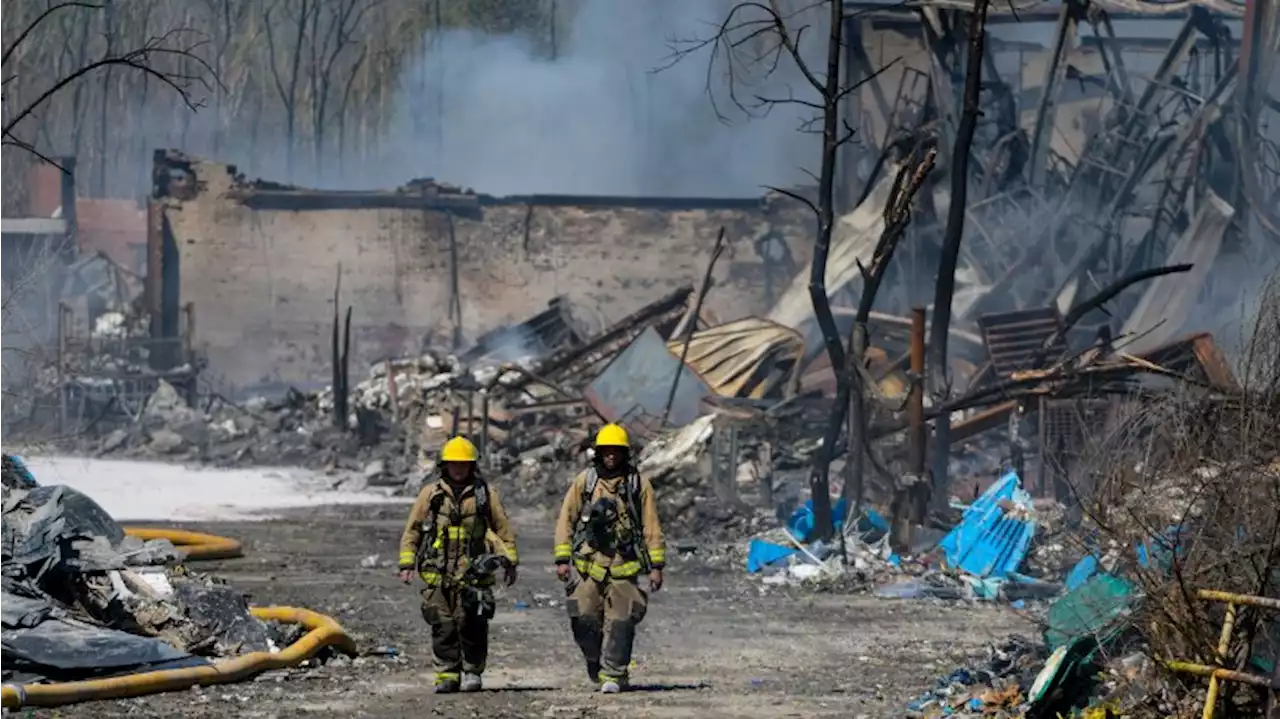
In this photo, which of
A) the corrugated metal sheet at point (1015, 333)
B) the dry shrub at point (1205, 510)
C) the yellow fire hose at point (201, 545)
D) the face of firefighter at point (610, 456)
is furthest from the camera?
the corrugated metal sheet at point (1015, 333)

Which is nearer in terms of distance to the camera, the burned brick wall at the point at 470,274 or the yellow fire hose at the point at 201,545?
the yellow fire hose at the point at 201,545

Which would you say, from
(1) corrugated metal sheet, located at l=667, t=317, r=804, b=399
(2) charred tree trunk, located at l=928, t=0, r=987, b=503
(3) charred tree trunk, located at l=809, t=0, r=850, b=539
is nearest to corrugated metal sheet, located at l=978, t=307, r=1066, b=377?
(1) corrugated metal sheet, located at l=667, t=317, r=804, b=399

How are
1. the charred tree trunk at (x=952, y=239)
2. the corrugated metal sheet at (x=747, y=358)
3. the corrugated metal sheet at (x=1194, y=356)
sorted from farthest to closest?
1. the corrugated metal sheet at (x=747, y=358)
2. the corrugated metal sheet at (x=1194, y=356)
3. the charred tree trunk at (x=952, y=239)

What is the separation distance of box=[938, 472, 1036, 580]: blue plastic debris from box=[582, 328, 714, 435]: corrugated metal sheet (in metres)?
8.90

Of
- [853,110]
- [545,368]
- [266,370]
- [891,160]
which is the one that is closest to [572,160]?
[266,370]

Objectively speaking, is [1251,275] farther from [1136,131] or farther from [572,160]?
[572,160]

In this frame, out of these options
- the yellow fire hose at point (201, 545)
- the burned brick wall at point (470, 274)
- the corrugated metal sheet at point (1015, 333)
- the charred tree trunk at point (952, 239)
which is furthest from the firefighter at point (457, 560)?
the burned brick wall at point (470, 274)

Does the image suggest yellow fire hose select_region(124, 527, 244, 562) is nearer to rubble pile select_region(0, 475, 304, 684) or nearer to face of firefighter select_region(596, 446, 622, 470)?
rubble pile select_region(0, 475, 304, 684)

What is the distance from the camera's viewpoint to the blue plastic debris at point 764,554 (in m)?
17.1

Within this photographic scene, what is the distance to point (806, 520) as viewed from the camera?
1797cm

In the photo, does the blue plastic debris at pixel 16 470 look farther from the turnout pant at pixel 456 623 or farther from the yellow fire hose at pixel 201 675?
the turnout pant at pixel 456 623

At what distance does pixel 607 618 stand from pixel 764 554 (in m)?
6.89

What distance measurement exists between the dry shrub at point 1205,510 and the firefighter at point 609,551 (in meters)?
2.52

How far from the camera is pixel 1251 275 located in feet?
89.1
